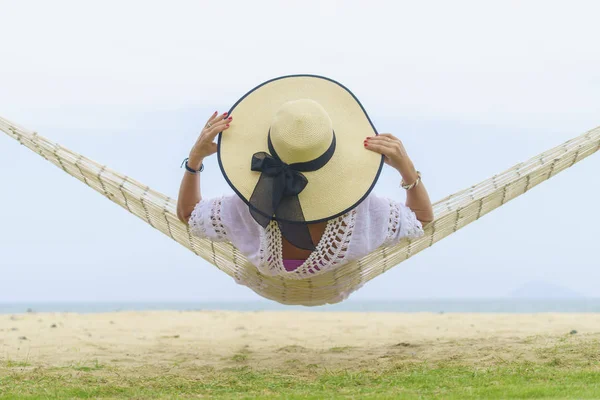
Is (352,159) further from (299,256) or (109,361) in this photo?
(109,361)

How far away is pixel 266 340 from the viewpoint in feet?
15.5

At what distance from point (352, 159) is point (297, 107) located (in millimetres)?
245

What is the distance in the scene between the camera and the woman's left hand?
235 centimetres

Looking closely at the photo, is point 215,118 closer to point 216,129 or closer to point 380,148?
point 216,129

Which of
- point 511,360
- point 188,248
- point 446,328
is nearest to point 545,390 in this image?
point 511,360

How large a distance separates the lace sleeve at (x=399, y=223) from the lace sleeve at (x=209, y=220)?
0.56m

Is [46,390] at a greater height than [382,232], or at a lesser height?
lesser

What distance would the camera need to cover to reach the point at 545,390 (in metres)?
2.32

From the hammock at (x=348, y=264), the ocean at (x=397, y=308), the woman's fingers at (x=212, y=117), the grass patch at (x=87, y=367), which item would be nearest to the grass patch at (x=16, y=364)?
the grass patch at (x=87, y=367)

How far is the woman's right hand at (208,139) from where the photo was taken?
238 cm

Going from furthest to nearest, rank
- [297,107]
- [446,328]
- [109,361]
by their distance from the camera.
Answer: [446,328] < [109,361] < [297,107]

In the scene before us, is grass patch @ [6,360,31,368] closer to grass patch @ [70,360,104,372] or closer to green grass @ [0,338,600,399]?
green grass @ [0,338,600,399]

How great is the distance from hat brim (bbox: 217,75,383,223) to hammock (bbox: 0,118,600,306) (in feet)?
1.74

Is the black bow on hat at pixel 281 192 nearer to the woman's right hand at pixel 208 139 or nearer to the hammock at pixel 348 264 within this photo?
the woman's right hand at pixel 208 139
